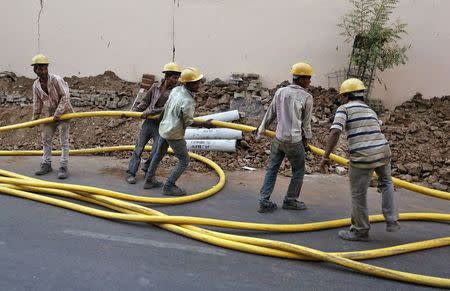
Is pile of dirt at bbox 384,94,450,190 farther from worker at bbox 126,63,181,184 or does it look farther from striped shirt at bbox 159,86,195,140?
worker at bbox 126,63,181,184

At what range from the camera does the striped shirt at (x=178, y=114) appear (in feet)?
17.3

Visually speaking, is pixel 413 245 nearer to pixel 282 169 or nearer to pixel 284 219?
pixel 284 219

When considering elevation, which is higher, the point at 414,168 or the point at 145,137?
the point at 145,137

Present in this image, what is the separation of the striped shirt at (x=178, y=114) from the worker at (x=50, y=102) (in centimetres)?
165

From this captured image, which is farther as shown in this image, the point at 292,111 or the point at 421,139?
the point at 421,139

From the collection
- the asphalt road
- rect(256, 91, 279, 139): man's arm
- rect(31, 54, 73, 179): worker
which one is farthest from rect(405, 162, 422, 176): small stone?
rect(31, 54, 73, 179): worker

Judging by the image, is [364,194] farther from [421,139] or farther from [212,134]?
[421,139]

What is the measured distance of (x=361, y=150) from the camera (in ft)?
13.8

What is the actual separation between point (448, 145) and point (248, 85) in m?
3.74

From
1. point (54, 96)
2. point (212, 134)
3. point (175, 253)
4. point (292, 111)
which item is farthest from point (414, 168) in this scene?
point (54, 96)

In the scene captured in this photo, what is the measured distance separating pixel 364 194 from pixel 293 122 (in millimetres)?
1087

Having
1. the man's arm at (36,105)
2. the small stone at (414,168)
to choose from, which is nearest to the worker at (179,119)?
the man's arm at (36,105)

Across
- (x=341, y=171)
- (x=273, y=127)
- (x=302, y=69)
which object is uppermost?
(x=302, y=69)

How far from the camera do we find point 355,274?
3.78 meters
